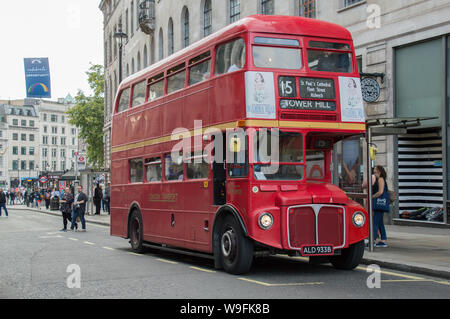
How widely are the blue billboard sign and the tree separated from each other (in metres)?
28.5

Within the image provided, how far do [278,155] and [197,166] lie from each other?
86.3 inches

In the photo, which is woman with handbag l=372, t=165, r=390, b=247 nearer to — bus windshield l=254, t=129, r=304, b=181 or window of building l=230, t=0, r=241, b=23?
bus windshield l=254, t=129, r=304, b=181

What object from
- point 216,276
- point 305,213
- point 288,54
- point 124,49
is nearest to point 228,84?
point 288,54

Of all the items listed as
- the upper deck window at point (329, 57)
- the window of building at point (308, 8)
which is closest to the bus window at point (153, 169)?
the upper deck window at point (329, 57)

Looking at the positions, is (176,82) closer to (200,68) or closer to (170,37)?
(200,68)

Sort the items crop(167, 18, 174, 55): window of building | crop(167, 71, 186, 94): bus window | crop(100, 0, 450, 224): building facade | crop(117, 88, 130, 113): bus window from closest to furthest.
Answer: crop(167, 71, 186, 94): bus window, crop(117, 88, 130, 113): bus window, crop(100, 0, 450, 224): building facade, crop(167, 18, 174, 55): window of building

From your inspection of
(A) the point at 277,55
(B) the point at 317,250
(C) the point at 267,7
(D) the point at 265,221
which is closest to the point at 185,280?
(D) the point at 265,221

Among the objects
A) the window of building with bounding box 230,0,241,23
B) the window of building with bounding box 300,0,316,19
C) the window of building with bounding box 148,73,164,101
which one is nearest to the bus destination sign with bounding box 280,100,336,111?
the window of building with bounding box 148,73,164,101

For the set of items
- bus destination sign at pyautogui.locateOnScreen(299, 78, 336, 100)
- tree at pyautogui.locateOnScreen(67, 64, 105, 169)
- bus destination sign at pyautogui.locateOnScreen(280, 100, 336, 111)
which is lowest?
bus destination sign at pyautogui.locateOnScreen(280, 100, 336, 111)

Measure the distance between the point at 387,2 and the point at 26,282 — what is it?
14397mm

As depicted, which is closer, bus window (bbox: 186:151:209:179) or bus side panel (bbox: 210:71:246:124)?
bus side panel (bbox: 210:71:246:124)

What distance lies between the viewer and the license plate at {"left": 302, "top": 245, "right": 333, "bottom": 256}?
10.1 metres

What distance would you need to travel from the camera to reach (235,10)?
30234mm

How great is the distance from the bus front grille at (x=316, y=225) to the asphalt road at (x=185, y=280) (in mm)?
571
